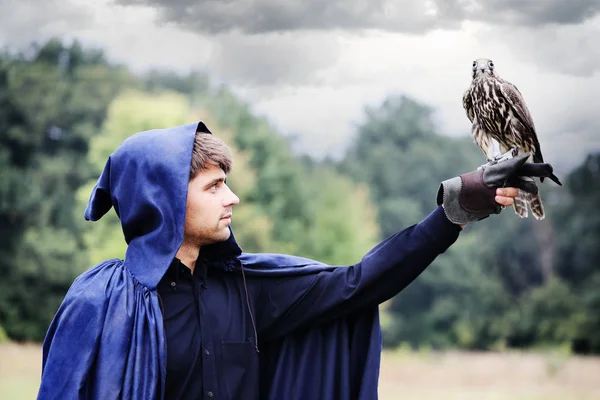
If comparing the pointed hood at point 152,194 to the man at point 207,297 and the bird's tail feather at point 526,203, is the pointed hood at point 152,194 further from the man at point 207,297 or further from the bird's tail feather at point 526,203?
the bird's tail feather at point 526,203

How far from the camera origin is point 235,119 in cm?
3284

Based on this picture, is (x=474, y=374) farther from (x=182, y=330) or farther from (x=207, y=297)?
(x=182, y=330)

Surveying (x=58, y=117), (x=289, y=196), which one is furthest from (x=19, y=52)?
(x=289, y=196)

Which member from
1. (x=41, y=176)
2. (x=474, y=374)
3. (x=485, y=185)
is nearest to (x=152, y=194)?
(x=485, y=185)

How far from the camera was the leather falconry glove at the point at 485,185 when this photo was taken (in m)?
2.78

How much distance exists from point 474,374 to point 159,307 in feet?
101

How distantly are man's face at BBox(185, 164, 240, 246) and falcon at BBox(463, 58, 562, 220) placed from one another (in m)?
0.95

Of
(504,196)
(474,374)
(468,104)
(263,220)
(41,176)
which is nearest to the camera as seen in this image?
(504,196)

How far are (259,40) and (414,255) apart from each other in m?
35.1

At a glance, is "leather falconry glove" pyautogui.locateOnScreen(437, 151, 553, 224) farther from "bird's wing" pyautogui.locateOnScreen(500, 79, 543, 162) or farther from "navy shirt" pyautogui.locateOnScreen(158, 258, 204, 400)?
"navy shirt" pyautogui.locateOnScreen(158, 258, 204, 400)

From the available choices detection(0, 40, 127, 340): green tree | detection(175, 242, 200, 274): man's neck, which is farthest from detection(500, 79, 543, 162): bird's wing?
detection(0, 40, 127, 340): green tree

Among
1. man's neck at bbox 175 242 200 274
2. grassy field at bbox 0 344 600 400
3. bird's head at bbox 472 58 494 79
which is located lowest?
grassy field at bbox 0 344 600 400

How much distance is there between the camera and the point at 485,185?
9.34ft

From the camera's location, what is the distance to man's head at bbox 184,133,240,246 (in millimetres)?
3074
